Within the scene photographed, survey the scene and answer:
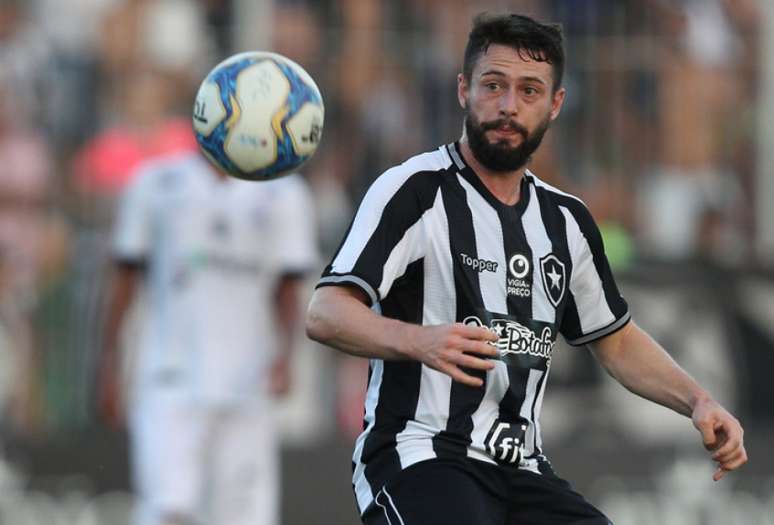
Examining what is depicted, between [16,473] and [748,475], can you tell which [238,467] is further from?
[748,475]

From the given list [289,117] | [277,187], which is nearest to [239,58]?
[289,117]

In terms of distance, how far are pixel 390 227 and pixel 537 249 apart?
1.95ft

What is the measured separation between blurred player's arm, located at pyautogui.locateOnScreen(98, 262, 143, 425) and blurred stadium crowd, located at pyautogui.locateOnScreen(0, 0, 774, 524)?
59.4 inches

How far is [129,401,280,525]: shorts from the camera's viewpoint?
30.1ft

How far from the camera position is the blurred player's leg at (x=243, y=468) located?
9258 millimetres

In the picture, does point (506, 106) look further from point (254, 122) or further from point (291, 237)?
point (291, 237)

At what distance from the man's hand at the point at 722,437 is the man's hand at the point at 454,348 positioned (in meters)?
0.97

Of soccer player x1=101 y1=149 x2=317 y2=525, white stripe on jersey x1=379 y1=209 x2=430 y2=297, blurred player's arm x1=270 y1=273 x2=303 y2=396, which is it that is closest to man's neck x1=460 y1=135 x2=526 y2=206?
white stripe on jersey x1=379 y1=209 x2=430 y2=297

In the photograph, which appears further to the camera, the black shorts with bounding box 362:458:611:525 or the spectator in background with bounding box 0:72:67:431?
the spectator in background with bounding box 0:72:67:431

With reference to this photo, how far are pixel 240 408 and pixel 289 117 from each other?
326 cm

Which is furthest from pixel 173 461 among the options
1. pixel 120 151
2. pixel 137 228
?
pixel 120 151

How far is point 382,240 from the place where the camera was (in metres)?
5.47

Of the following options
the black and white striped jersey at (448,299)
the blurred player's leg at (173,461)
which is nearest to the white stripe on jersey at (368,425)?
the black and white striped jersey at (448,299)

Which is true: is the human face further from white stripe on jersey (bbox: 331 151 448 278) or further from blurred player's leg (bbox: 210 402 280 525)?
blurred player's leg (bbox: 210 402 280 525)
